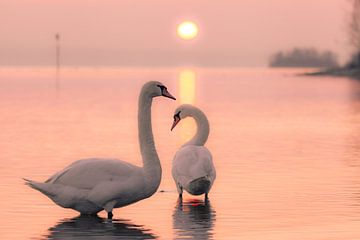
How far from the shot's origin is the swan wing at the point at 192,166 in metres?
17.1

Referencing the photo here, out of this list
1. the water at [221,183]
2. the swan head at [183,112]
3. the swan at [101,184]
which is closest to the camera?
the water at [221,183]

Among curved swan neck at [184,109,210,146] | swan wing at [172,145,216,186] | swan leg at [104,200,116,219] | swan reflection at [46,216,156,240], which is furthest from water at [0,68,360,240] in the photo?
curved swan neck at [184,109,210,146]

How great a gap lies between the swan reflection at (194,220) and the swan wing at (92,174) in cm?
86

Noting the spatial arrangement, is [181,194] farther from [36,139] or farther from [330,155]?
[36,139]

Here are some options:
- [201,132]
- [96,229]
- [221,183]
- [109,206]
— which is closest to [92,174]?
[109,206]

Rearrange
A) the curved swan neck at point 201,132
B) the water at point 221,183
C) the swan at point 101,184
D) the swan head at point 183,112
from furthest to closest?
1. the swan head at point 183,112
2. the curved swan neck at point 201,132
3. the swan at point 101,184
4. the water at point 221,183

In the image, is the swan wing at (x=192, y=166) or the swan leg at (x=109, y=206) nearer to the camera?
the swan leg at (x=109, y=206)

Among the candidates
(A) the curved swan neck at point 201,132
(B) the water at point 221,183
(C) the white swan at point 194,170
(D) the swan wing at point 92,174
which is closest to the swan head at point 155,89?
(D) the swan wing at point 92,174

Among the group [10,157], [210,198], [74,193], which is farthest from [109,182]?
[10,157]

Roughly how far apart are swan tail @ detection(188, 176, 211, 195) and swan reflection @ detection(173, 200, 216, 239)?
0.58 ft

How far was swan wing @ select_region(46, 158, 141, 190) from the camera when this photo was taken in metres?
14.8

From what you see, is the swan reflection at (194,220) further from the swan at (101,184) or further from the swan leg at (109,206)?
the swan leg at (109,206)

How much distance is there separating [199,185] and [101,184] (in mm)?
2585

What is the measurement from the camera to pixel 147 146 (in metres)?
A: 15.4
